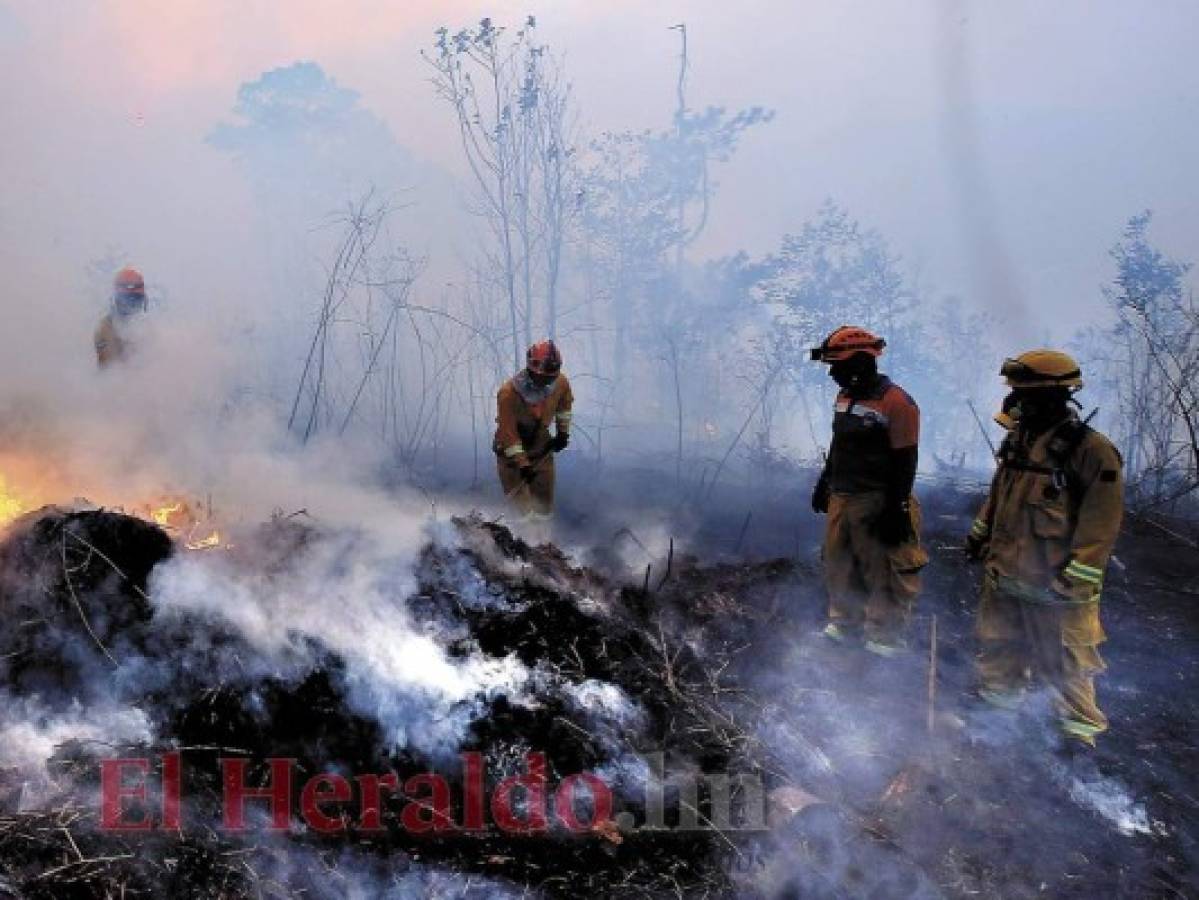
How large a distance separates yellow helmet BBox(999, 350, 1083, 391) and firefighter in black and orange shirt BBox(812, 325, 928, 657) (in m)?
0.59

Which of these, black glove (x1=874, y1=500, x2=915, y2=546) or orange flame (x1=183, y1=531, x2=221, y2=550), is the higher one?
black glove (x1=874, y1=500, x2=915, y2=546)

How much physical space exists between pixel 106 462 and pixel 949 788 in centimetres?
558

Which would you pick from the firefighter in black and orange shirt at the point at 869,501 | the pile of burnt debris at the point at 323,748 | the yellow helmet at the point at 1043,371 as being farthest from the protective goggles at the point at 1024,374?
the pile of burnt debris at the point at 323,748

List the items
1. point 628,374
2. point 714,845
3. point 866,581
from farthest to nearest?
point 628,374 < point 866,581 < point 714,845

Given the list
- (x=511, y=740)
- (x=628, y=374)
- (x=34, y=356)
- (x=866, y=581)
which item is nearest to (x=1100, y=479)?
(x=866, y=581)

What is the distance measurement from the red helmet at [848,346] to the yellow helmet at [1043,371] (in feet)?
2.45

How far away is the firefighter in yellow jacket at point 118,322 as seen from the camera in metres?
6.74

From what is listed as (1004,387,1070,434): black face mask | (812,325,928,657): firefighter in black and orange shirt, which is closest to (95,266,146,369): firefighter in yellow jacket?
(812,325,928,657): firefighter in black and orange shirt

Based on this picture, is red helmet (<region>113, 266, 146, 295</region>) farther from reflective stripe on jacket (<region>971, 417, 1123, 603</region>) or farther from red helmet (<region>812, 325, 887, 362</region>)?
reflective stripe on jacket (<region>971, 417, 1123, 603</region>)

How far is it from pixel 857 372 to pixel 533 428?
2971mm

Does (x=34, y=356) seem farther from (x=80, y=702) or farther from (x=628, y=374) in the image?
(x=628, y=374)

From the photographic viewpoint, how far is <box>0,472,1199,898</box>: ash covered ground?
9.55 ft

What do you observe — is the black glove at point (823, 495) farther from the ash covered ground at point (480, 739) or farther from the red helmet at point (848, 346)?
the ash covered ground at point (480, 739)

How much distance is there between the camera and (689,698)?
157 inches
